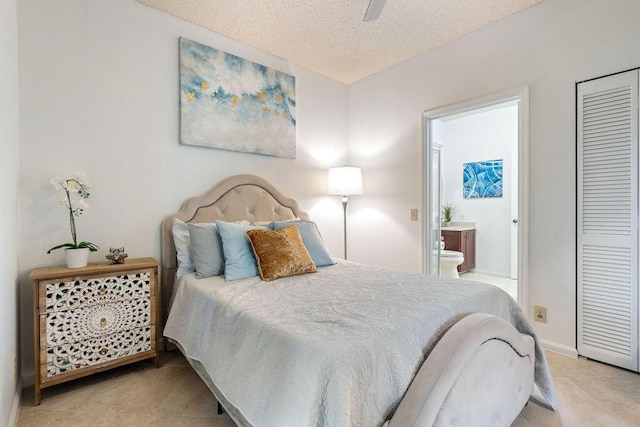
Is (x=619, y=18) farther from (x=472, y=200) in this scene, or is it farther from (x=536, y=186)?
(x=472, y=200)

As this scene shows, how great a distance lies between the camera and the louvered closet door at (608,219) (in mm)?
2084

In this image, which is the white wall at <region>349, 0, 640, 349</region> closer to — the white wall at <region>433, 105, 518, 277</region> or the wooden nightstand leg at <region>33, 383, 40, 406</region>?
the white wall at <region>433, 105, 518, 277</region>

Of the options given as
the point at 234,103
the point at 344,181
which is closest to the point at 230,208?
the point at 234,103

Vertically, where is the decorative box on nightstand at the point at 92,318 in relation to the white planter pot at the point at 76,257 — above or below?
below

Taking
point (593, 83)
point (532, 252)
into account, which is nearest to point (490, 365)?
point (532, 252)

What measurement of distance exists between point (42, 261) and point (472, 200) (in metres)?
5.46

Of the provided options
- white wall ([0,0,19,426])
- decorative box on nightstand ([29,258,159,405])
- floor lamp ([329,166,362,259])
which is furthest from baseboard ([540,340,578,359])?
white wall ([0,0,19,426])

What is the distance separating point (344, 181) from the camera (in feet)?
11.5

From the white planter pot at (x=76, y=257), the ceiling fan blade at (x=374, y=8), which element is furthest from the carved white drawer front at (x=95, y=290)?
the ceiling fan blade at (x=374, y=8)

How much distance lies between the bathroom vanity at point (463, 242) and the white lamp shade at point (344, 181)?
91.4 inches

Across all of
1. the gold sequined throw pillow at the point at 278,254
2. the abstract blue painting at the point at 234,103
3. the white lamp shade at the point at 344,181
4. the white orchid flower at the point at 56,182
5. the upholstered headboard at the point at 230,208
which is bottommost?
the gold sequined throw pillow at the point at 278,254

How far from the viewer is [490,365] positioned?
135 cm

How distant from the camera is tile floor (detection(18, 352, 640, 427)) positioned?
1.66m

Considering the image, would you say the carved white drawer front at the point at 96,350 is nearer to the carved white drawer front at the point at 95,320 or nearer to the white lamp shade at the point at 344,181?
the carved white drawer front at the point at 95,320
